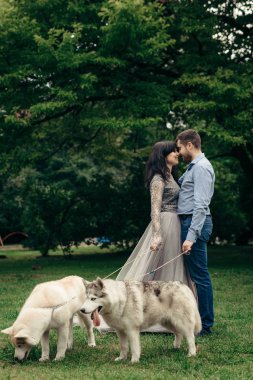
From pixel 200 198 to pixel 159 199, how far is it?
51cm

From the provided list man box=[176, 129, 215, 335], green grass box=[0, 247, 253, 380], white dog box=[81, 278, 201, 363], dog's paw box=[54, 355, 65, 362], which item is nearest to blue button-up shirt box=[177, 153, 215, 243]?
man box=[176, 129, 215, 335]

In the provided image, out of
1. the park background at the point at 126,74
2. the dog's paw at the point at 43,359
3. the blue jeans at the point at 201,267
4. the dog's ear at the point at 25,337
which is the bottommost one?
the dog's paw at the point at 43,359

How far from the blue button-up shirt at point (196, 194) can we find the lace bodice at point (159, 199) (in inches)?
4.0

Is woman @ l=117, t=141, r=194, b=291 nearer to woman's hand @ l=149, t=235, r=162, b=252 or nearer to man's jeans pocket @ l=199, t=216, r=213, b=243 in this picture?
woman's hand @ l=149, t=235, r=162, b=252

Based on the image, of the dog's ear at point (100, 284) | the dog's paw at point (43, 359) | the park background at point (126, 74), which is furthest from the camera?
the park background at point (126, 74)

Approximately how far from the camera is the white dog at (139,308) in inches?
275

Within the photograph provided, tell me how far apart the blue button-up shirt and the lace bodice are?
10 centimetres

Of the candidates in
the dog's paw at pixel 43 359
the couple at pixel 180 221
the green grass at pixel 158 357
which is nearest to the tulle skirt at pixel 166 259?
the couple at pixel 180 221

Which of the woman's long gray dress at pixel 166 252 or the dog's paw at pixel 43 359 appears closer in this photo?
the dog's paw at pixel 43 359

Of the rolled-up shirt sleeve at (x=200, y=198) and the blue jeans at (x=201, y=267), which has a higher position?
the rolled-up shirt sleeve at (x=200, y=198)

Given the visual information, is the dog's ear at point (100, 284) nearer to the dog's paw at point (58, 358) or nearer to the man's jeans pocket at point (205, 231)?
the dog's paw at point (58, 358)

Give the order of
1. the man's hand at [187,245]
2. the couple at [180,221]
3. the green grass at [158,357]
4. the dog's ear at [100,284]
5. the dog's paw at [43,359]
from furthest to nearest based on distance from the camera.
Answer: the couple at [180,221], the man's hand at [187,245], the dog's paw at [43,359], the dog's ear at [100,284], the green grass at [158,357]

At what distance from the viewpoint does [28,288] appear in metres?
14.7

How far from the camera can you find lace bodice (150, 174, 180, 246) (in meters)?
8.32
